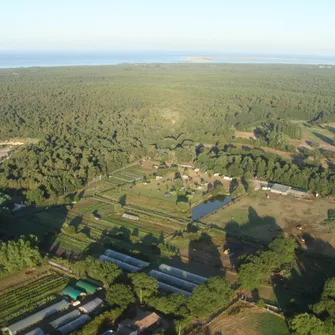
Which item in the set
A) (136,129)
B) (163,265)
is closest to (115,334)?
(163,265)

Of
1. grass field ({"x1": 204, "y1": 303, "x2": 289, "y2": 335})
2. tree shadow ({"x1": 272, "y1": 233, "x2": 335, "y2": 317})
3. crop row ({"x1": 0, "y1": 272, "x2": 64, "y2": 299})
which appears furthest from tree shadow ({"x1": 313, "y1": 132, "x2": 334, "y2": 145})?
crop row ({"x1": 0, "y1": 272, "x2": 64, "y2": 299})

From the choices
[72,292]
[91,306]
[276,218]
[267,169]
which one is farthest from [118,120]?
[91,306]

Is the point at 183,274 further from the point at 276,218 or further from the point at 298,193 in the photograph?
the point at 298,193

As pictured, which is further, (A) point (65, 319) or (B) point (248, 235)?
(B) point (248, 235)

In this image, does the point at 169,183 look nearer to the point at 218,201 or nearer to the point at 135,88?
the point at 218,201

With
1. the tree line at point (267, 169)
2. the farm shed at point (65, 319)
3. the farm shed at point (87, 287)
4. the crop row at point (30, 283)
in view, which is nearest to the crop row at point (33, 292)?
the crop row at point (30, 283)

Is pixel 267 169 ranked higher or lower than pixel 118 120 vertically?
lower

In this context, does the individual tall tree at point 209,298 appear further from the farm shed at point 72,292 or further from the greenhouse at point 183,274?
the farm shed at point 72,292
